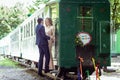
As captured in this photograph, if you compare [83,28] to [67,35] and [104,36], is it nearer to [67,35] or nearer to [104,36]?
[67,35]

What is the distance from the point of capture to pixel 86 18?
1252 cm

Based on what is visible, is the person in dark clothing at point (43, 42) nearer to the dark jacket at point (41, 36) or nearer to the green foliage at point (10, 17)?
the dark jacket at point (41, 36)

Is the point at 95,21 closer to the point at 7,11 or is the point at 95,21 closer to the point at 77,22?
the point at 77,22

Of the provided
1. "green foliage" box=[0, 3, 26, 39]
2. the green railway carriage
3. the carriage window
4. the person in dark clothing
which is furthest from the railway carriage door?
"green foliage" box=[0, 3, 26, 39]

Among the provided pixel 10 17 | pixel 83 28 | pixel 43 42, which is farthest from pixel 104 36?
pixel 10 17

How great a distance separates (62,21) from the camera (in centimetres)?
1233

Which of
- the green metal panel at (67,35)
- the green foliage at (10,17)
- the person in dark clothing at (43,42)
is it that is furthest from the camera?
the green foliage at (10,17)

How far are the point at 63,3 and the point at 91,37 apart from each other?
1.31 meters

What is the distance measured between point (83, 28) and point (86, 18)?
0.32m

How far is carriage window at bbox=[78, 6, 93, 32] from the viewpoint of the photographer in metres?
12.5

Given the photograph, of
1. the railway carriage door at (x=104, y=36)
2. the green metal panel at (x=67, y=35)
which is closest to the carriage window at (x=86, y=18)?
the green metal panel at (x=67, y=35)

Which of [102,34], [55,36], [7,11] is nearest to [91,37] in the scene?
[102,34]

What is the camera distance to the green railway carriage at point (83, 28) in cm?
1233

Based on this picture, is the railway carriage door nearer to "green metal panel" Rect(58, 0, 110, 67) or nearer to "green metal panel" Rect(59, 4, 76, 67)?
"green metal panel" Rect(58, 0, 110, 67)
